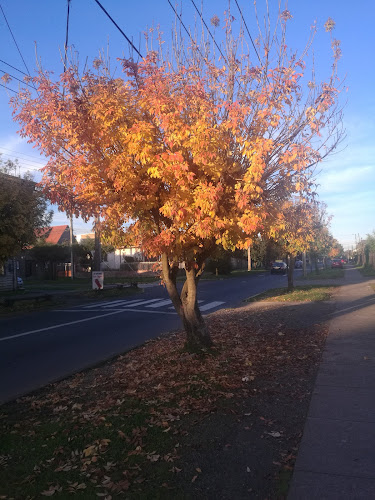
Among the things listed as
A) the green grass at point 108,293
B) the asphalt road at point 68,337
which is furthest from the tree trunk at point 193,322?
the green grass at point 108,293

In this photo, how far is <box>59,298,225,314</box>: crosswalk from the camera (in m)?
18.3

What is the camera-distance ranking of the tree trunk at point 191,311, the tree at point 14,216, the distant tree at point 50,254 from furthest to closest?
the distant tree at point 50,254, the tree at point 14,216, the tree trunk at point 191,311

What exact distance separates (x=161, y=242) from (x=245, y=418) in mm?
2713

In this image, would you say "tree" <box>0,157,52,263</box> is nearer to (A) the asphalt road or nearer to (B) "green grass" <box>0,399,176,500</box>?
(A) the asphalt road

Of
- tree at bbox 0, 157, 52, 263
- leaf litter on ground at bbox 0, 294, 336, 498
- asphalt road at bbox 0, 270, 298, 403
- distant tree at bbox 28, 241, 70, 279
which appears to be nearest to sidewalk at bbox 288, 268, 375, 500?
leaf litter on ground at bbox 0, 294, 336, 498

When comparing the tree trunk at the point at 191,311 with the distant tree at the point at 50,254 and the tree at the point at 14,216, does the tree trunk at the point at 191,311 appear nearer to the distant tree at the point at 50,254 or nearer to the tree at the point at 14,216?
the tree at the point at 14,216

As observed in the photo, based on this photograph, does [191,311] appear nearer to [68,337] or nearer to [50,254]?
[68,337]

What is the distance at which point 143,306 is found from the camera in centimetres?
1964

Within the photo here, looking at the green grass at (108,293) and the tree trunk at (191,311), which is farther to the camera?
the green grass at (108,293)

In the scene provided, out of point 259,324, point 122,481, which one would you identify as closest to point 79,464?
point 122,481

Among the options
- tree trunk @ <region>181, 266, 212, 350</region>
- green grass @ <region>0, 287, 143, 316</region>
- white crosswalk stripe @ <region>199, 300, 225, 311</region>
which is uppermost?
tree trunk @ <region>181, 266, 212, 350</region>

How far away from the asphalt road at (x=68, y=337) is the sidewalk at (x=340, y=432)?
412 cm

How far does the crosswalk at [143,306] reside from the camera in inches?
720

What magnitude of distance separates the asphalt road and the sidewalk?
4.12 metres
